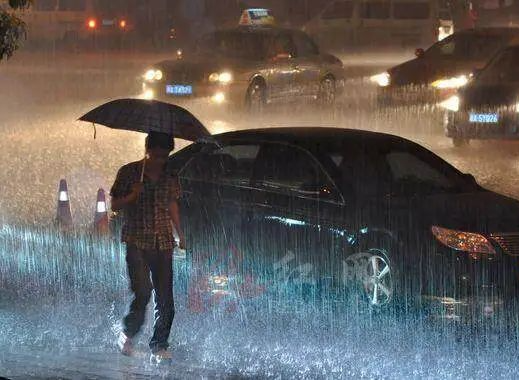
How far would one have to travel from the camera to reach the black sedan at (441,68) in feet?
66.6

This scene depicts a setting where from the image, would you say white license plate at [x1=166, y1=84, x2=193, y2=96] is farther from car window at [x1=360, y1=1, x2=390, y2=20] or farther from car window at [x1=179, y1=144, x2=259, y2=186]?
car window at [x1=360, y1=1, x2=390, y2=20]

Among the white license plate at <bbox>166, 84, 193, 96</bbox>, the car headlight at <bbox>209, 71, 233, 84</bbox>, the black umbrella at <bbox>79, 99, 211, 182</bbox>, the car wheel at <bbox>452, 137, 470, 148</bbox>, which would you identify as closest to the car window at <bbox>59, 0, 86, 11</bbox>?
the white license plate at <bbox>166, 84, 193, 96</bbox>

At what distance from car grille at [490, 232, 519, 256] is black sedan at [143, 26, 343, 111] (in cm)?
1359

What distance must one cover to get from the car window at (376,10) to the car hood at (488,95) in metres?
20.5

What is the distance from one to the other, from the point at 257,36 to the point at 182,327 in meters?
15.2

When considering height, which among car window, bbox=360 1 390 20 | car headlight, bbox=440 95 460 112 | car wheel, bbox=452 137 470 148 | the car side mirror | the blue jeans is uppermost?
car window, bbox=360 1 390 20

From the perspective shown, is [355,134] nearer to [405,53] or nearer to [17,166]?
[17,166]

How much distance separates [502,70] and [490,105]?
3.02 ft

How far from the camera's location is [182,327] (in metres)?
7.91

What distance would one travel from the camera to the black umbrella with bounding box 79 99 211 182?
7.04 m

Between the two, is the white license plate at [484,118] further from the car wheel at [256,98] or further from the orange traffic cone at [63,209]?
the orange traffic cone at [63,209]

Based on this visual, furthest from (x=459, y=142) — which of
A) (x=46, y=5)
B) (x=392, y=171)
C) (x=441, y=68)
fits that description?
(x=46, y=5)

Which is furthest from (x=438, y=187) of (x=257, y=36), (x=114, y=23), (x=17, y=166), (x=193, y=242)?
(x=114, y=23)

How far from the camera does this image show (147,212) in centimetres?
704
